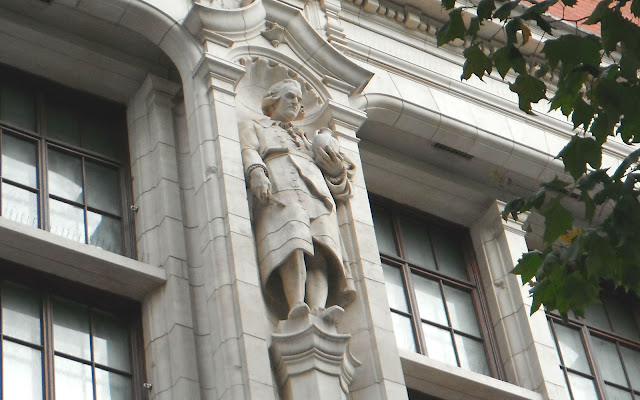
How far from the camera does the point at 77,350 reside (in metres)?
13.8

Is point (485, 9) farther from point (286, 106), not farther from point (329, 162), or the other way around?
point (286, 106)

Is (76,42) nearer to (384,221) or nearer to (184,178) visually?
(184,178)

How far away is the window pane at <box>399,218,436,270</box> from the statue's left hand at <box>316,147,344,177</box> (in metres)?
2.75

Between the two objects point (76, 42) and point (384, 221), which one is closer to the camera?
point (76, 42)

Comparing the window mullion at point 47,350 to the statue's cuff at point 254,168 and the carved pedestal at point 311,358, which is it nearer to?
the carved pedestal at point 311,358

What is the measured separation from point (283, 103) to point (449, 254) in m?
3.76

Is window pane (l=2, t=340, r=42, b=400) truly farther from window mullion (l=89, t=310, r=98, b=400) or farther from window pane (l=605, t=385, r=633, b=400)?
window pane (l=605, t=385, r=633, b=400)

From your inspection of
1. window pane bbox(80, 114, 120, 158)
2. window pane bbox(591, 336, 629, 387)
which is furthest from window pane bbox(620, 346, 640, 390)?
window pane bbox(80, 114, 120, 158)

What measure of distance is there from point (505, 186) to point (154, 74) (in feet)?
16.6

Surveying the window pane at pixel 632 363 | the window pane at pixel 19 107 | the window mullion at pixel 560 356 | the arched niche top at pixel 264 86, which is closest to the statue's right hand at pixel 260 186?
the arched niche top at pixel 264 86

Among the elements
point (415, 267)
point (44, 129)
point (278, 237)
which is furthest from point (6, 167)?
point (415, 267)

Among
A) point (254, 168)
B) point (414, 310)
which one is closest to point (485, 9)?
point (254, 168)

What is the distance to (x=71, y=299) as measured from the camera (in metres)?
14.3

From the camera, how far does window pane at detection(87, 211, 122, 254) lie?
1506 centimetres
